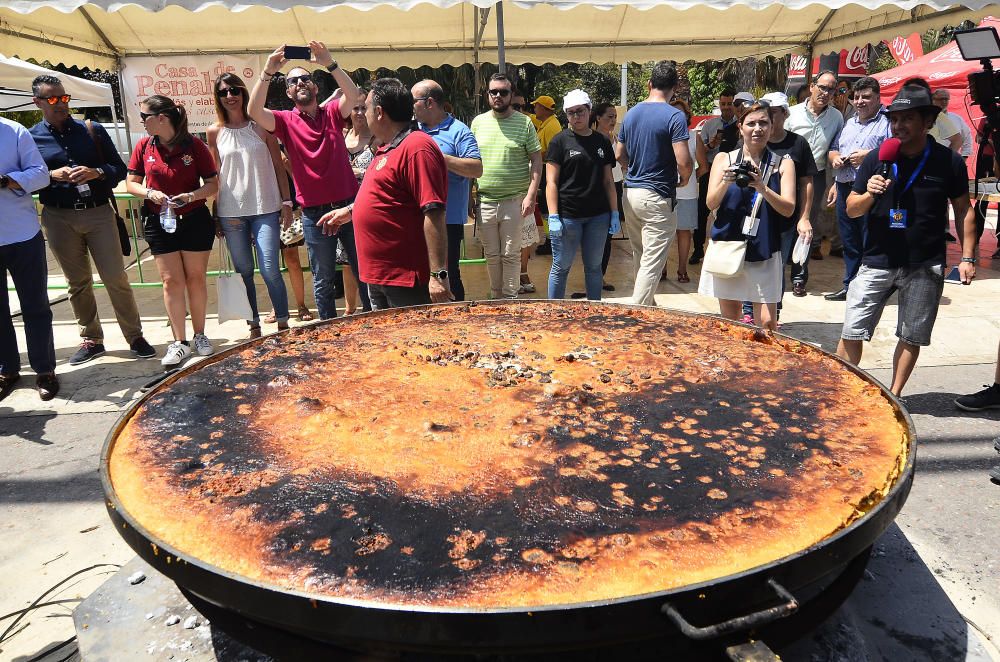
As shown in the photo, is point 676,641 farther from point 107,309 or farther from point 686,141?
point 107,309

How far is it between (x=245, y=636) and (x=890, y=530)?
244 cm

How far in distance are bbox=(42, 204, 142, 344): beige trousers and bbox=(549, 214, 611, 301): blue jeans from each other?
341 centimetres

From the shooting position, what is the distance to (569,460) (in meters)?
1.85

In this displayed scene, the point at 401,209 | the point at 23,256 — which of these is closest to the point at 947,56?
the point at 401,209

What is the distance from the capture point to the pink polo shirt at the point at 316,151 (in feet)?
17.2

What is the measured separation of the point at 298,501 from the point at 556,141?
4.61 meters

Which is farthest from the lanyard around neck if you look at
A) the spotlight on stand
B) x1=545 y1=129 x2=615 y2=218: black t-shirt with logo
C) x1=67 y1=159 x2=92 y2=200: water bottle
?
x1=67 y1=159 x2=92 y2=200: water bottle

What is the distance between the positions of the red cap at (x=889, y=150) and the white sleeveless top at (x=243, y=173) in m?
4.14

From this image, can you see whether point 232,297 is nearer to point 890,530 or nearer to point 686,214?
point 686,214

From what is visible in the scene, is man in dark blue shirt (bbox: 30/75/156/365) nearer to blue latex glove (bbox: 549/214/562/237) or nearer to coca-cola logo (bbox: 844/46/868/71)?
blue latex glove (bbox: 549/214/562/237)

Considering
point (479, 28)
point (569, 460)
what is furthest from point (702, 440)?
point (479, 28)

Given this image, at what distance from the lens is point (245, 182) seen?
535 centimetres

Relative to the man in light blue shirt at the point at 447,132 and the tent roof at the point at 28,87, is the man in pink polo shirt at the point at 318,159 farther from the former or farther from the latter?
the tent roof at the point at 28,87

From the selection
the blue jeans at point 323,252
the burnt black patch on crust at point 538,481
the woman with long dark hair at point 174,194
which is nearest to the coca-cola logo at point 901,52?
the blue jeans at point 323,252
